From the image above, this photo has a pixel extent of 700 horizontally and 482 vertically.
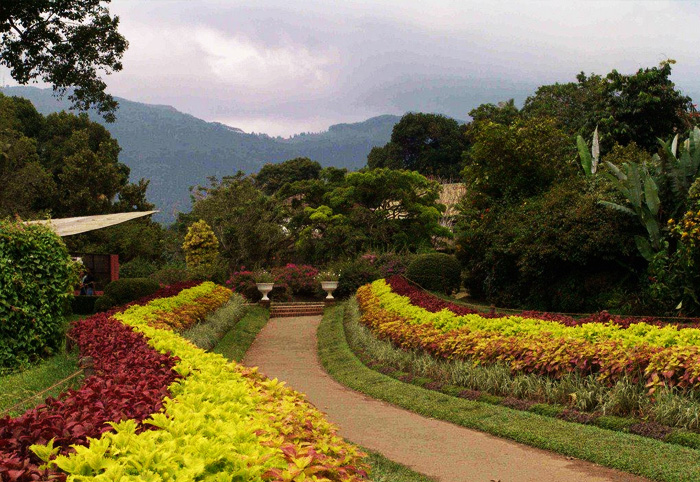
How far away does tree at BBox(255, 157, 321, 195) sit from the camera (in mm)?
56812

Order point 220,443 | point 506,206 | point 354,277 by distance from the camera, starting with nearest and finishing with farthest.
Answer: point 220,443 < point 506,206 < point 354,277

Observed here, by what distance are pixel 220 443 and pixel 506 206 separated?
58.1 feet

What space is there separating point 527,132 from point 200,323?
1135 centimetres

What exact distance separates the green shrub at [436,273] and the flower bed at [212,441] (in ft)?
49.6

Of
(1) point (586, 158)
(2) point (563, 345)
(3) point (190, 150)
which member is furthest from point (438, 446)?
(3) point (190, 150)

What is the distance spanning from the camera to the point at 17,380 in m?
8.41

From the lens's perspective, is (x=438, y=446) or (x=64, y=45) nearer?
(x=438, y=446)

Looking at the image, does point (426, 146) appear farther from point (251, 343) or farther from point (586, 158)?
point (251, 343)

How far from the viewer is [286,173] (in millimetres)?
57344

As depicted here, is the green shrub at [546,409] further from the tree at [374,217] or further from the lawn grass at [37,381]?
the tree at [374,217]

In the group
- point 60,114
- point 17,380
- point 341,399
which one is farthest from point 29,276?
point 60,114

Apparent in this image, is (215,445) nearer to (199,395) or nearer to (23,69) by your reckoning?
(199,395)

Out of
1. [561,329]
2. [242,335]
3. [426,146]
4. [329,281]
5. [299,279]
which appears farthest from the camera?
[426,146]

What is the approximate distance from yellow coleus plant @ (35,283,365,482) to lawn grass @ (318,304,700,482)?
2.43 meters
